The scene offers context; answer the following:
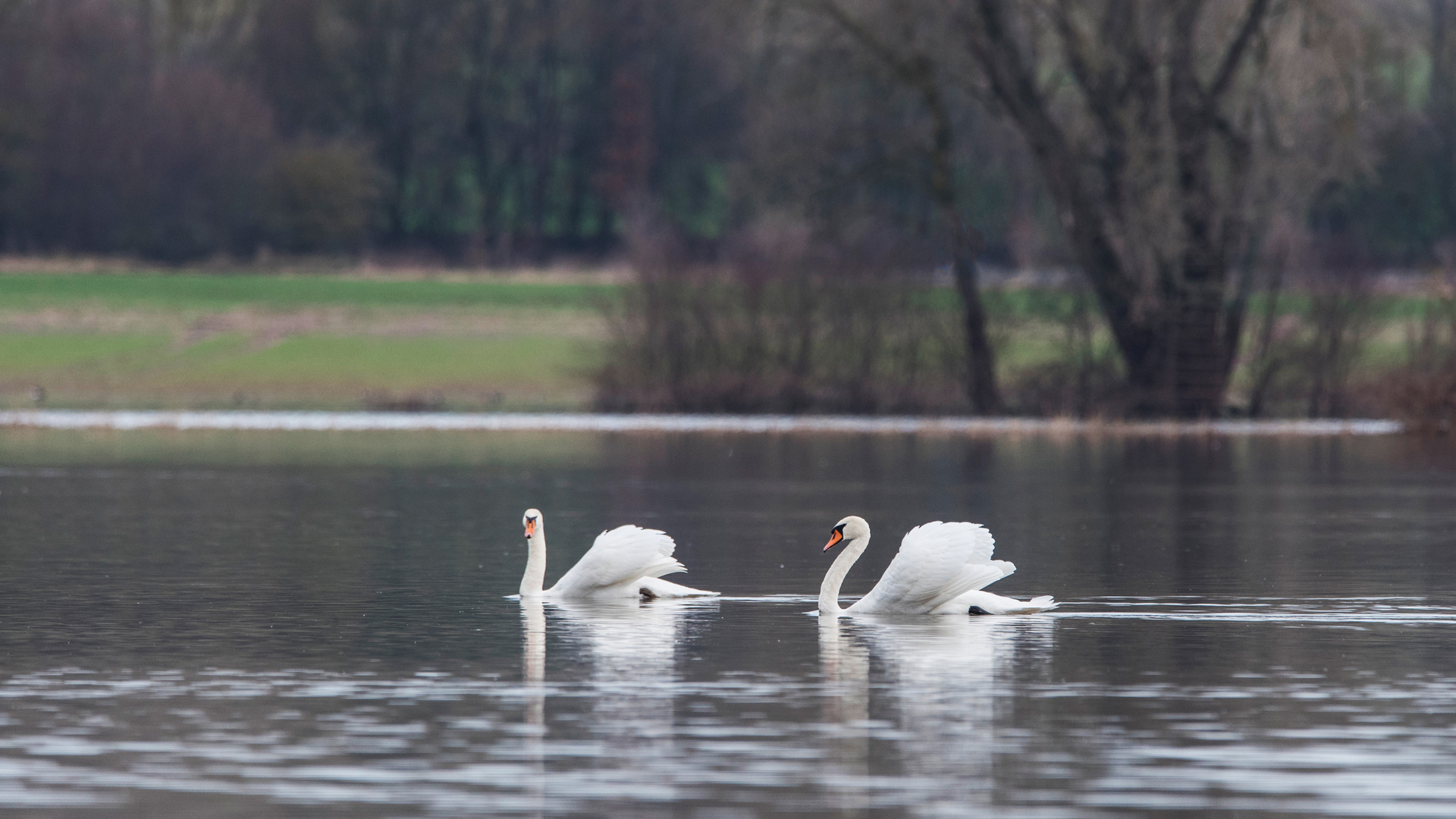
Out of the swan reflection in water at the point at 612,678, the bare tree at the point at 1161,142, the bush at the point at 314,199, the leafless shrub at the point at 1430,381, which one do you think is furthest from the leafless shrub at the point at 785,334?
the bush at the point at 314,199

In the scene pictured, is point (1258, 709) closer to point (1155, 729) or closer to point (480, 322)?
point (1155, 729)

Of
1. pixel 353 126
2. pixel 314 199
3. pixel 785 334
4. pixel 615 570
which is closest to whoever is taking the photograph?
pixel 615 570

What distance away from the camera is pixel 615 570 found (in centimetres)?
1775

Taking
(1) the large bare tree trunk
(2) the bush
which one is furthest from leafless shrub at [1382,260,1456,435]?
(2) the bush

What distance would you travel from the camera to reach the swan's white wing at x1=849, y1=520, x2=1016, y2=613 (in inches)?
655

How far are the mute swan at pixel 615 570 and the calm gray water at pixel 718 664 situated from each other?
0.29m

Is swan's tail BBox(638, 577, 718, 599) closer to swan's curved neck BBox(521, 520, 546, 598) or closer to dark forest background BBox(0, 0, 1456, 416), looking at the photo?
swan's curved neck BBox(521, 520, 546, 598)

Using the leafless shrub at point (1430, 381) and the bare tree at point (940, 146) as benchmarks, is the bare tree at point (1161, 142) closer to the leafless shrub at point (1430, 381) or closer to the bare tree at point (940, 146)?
the bare tree at point (940, 146)

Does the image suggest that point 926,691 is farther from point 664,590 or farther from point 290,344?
point 290,344

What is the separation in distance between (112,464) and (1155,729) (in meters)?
24.1

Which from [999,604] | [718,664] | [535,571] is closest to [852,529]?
[999,604]

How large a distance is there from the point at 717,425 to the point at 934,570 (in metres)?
28.2

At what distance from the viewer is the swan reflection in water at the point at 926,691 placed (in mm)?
11016

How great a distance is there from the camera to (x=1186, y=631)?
16.1 metres
